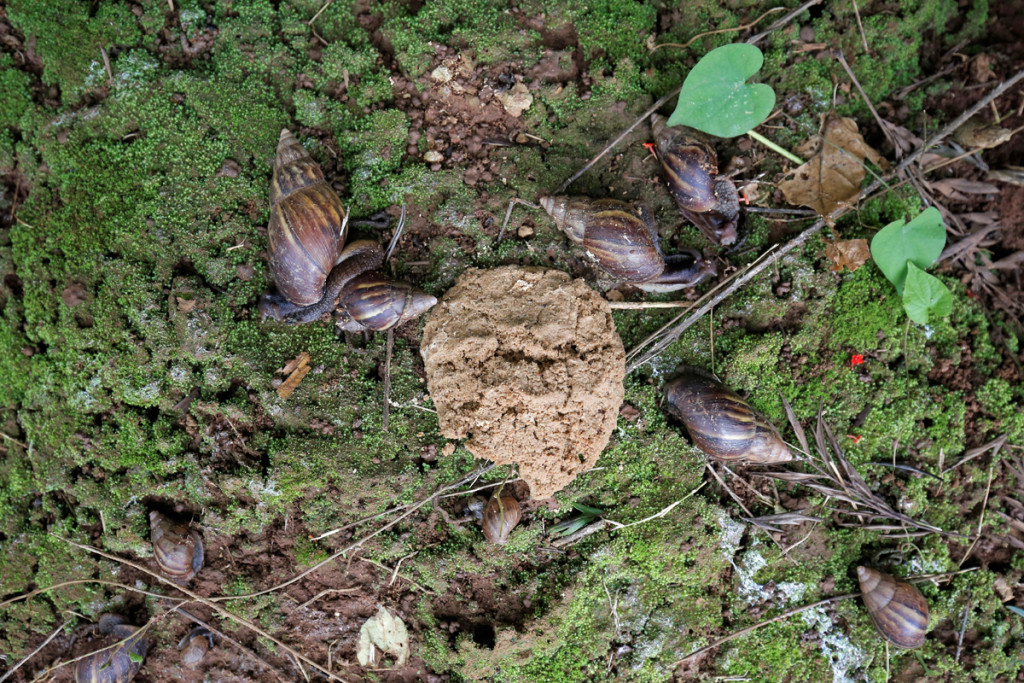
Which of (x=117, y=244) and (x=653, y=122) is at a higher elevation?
(x=117, y=244)

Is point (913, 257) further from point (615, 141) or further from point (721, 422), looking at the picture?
point (615, 141)

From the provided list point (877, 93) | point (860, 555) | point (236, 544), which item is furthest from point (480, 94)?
point (860, 555)

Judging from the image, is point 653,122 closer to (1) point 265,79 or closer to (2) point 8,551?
(1) point 265,79

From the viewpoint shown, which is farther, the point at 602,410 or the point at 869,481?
the point at 869,481

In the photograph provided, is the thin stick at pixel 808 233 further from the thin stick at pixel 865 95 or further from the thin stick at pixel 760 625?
the thin stick at pixel 760 625

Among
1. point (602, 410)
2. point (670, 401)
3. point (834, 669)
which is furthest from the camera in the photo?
point (834, 669)

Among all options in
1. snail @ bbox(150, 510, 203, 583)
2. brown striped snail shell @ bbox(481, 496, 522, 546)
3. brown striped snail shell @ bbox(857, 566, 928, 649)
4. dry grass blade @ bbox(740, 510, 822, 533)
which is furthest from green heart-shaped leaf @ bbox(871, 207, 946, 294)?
snail @ bbox(150, 510, 203, 583)
